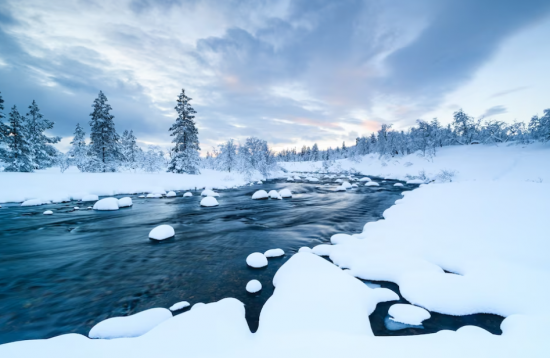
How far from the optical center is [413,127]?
48.7 metres

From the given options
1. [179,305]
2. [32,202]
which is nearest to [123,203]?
[32,202]

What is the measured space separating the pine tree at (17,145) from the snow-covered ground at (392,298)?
106 ft

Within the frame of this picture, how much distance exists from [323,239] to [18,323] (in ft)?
25.9

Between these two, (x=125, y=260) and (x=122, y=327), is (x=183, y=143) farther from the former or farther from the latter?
Answer: (x=122, y=327)

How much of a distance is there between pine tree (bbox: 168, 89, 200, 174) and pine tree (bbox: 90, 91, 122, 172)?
6.99 meters

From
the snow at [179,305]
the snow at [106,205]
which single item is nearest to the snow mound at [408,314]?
the snow at [179,305]

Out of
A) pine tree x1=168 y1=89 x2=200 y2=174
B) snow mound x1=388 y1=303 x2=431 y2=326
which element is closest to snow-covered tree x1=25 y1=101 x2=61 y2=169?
pine tree x1=168 y1=89 x2=200 y2=174

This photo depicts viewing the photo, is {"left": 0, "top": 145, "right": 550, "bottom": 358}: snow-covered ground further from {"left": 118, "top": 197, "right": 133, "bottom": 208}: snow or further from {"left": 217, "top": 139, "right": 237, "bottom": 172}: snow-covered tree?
{"left": 217, "top": 139, "right": 237, "bottom": 172}: snow-covered tree

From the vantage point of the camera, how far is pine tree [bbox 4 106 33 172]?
862 inches

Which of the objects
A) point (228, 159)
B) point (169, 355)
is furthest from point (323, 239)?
point (228, 159)

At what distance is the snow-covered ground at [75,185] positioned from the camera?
14297 mm

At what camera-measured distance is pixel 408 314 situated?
11.7 feet

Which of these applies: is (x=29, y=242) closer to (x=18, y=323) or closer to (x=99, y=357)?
(x=18, y=323)

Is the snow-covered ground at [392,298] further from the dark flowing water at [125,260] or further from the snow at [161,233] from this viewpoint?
the snow at [161,233]
